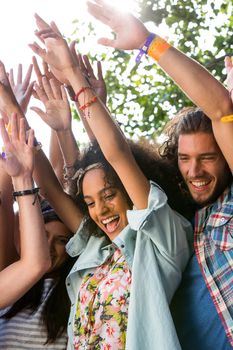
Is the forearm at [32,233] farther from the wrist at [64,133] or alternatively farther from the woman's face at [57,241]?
the wrist at [64,133]

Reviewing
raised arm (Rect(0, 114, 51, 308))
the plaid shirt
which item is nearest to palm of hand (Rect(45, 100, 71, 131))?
raised arm (Rect(0, 114, 51, 308))

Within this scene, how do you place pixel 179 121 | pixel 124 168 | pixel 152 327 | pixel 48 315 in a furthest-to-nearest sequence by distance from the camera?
pixel 48 315 → pixel 179 121 → pixel 124 168 → pixel 152 327

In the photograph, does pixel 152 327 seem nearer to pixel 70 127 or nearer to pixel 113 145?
pixel 113 145

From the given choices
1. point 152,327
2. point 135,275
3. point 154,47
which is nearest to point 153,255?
point 135,275

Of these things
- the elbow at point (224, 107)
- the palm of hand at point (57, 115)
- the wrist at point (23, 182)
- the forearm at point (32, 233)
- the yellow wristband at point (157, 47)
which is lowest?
the forearm at point (32, 233)

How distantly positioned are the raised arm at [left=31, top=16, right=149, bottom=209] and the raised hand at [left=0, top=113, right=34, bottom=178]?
14.2 inches

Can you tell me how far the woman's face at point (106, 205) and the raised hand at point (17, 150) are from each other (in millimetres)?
290

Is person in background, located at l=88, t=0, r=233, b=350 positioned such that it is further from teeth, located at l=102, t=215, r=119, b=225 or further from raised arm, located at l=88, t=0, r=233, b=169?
teeth, located at l=102, t=215, r=119, b=225

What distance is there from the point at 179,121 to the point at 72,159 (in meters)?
0.72

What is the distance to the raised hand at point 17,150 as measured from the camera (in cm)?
248

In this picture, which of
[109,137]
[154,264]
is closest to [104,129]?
[109,137]

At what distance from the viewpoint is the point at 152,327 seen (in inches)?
79.7

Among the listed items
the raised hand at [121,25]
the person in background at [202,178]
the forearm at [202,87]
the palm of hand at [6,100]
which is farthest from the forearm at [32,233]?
the forearm at [202,87]

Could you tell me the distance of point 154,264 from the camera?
209cm
